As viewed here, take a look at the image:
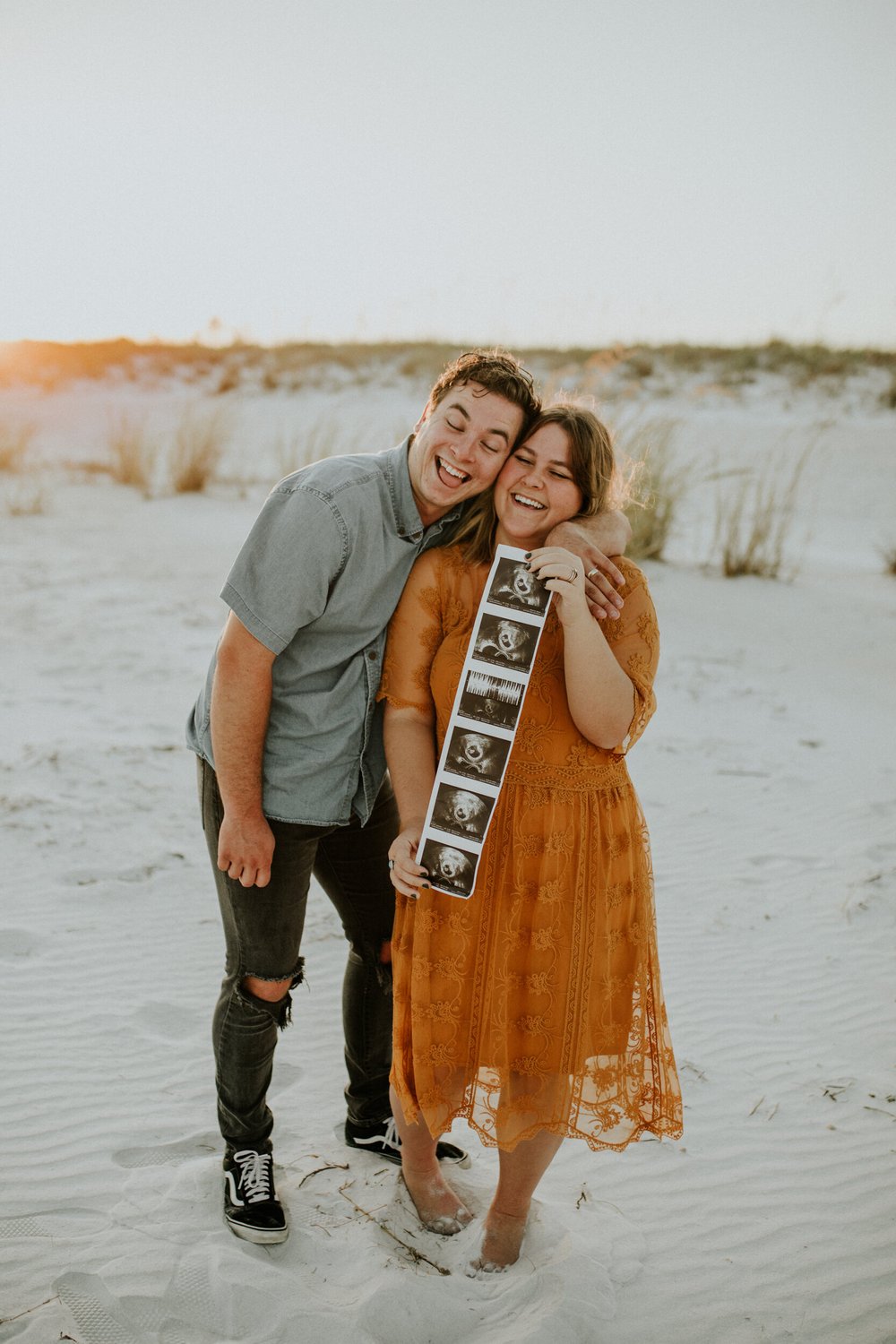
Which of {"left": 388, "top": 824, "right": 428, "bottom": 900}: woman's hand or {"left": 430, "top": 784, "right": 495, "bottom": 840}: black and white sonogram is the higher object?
{"left": 430, "top": 784, "right": 495, "bottom": 840}: black and white sonogram

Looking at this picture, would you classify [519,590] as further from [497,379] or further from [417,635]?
[497,379]

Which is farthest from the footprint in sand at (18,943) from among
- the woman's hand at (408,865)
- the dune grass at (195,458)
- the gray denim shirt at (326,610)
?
the dune grass at (195,458)

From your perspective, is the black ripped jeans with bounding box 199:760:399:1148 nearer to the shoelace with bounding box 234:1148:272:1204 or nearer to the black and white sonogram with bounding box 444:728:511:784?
the shoelace with bounding box 234:1148:272:1204

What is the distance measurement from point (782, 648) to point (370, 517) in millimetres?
6481

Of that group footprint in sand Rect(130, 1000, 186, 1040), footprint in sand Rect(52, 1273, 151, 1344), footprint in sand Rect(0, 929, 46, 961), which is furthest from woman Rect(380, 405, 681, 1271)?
footprint in sand Rect(0, 929, 46, 961)

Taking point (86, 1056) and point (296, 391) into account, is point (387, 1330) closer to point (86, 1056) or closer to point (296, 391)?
point (86, 1056)

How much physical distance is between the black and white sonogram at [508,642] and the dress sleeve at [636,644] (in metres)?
0.23

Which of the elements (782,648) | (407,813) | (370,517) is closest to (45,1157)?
(407,813)

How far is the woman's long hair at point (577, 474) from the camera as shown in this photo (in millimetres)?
2133

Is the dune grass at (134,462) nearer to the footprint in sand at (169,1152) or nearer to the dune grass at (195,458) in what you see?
the dune grass at (195,458)

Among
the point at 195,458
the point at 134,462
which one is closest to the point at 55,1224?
the point at 195,458

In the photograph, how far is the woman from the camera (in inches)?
82.1

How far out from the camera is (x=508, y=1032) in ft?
6.95

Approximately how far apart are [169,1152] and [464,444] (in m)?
2.08
